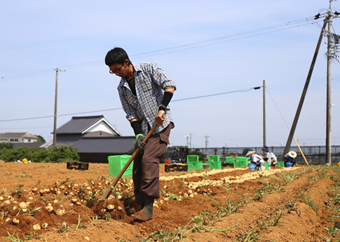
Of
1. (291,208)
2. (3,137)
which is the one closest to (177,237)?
(291,208)

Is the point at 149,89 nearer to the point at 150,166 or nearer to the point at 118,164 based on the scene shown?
the point at 150,166

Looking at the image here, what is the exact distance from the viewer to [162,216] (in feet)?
11.8

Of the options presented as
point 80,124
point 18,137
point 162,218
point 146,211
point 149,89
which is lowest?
point 162,218

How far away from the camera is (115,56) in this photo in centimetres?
341

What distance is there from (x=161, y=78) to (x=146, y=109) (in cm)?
37

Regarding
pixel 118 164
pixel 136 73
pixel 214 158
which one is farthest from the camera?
pixel 214 158

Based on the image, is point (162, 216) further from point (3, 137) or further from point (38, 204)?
point (3, 137)

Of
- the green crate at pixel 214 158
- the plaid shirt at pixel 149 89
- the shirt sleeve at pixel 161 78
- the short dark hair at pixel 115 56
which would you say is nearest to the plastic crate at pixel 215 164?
the green crate at pixel 214 158

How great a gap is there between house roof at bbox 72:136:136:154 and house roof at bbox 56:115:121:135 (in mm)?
5411

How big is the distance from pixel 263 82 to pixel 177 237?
92.8 ft

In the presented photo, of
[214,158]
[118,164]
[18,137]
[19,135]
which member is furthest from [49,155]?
[19,135]

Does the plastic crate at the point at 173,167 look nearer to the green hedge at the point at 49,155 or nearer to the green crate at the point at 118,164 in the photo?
the green crate at the point at 118,164

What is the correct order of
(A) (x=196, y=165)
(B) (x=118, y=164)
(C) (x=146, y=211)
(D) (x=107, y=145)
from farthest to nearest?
(D) (x=107, y=145) → (A) (x=196, y=165) → (B) (x=118, y=164) → (C) (x=146, y=211)

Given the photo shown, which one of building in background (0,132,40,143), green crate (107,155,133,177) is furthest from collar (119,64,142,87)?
building in background (0,132,40,143)
